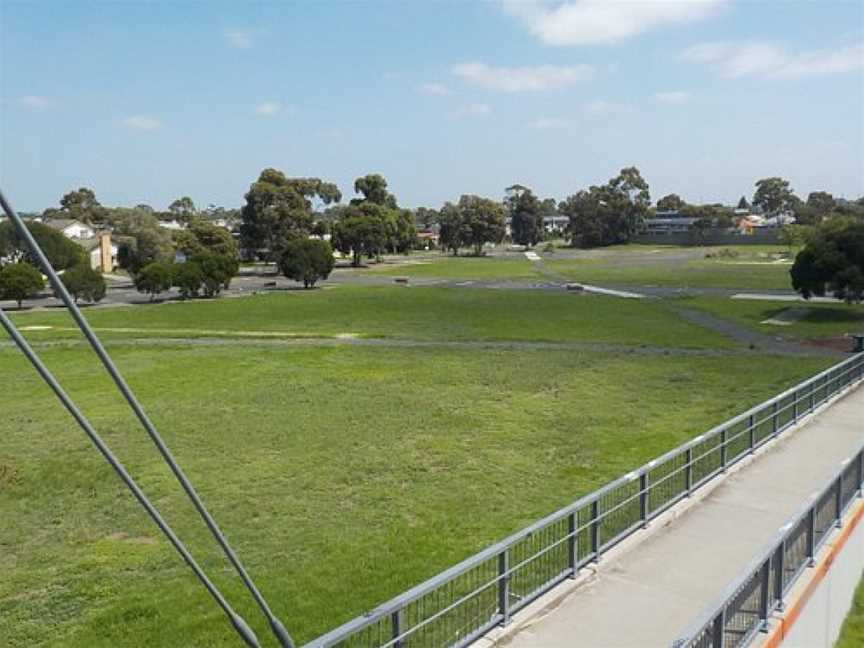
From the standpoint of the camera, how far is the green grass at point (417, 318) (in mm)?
40031

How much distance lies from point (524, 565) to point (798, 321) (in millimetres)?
37896

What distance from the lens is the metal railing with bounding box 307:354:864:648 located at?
730cm

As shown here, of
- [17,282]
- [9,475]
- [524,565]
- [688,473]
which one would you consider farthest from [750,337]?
[17,282]

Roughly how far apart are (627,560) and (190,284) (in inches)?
2278

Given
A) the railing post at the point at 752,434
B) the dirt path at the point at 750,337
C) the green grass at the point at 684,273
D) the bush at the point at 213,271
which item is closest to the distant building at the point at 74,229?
the bush at the point at 213,271

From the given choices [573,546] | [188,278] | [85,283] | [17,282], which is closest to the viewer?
[573,546]

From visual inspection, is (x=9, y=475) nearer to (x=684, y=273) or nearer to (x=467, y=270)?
(x=684, y=273)

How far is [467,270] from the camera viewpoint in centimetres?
9844

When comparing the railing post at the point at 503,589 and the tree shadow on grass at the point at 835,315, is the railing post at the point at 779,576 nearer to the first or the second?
the railing post at the point at 503,589

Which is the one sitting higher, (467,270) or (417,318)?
(467,270)

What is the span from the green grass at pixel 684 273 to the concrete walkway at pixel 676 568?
53.8m

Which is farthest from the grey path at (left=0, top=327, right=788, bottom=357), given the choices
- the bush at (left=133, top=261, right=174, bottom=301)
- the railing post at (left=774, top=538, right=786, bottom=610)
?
the railing post at (left=774, top=538, right=786, bottom=610)

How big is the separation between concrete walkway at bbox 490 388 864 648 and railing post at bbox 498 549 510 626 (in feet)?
0.37

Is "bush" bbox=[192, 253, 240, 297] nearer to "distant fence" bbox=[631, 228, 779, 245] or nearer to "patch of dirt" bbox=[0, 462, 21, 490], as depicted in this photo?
"patch of dirt" bbox=[0, 462, 21, 490]
